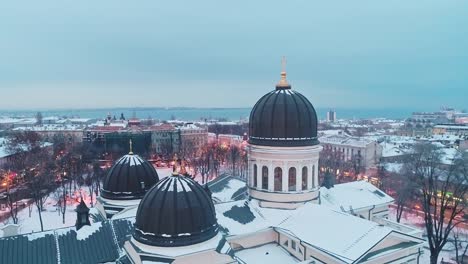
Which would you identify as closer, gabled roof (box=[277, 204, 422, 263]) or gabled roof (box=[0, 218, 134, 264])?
gabled roof (box=[0, 218, 134, 264])

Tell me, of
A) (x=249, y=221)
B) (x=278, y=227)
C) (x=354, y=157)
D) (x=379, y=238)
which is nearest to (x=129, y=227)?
(x=249, y=221)

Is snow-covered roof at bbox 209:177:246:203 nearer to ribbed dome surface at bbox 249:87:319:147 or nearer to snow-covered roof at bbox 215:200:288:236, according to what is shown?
snow-covered roof at bbox 215:200:288:236

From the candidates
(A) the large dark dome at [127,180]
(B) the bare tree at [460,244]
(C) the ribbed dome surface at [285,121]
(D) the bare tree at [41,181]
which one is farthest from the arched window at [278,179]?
(D) the bare tree at [41,181]

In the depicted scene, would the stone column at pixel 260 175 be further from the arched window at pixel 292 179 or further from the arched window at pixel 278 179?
the arched window at pixel 292 179

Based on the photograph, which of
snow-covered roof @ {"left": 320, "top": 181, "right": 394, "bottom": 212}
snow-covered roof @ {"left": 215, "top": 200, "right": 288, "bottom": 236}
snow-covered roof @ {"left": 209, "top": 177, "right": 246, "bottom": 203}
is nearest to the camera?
snow-covered roof @ {"left": 215, "top": 200, "right": 288, "bottom": 236}

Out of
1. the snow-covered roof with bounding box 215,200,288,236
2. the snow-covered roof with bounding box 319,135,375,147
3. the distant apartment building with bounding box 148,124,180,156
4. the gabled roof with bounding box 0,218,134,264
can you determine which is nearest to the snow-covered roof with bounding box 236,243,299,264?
the snow-covered roof with bounding box 215,200,288,236

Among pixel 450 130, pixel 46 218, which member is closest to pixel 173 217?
pixel 46 218

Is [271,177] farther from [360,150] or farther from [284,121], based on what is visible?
[360,150]
